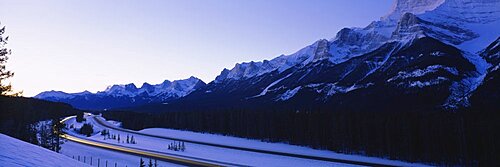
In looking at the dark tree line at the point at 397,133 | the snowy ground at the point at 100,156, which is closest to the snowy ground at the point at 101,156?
the snowy ground at the point at 100,156

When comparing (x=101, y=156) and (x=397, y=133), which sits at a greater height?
(x=397, y=133)

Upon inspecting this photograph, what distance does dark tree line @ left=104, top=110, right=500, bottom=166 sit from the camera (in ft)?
214

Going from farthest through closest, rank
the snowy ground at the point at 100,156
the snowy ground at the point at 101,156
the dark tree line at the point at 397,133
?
the dark tree line at the point at 397,133 → the snowy ground at the point at 100,156 → the snowy ground at the point at 101,156

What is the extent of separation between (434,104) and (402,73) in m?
48.8

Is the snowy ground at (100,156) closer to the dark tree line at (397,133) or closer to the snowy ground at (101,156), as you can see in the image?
the snowy ground at (101,156)

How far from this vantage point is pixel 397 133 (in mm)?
74250

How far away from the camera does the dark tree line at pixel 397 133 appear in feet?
214

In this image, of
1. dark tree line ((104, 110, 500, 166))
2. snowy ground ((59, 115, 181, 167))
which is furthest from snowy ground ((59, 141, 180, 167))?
dark tree line ((104, 110, 500, 166))

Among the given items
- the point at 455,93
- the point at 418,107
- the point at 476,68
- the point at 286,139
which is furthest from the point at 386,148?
the point at 476,68

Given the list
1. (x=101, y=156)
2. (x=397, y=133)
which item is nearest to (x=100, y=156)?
(x=101, y=156)

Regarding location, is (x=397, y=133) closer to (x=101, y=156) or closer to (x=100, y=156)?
(x=101, y=156)

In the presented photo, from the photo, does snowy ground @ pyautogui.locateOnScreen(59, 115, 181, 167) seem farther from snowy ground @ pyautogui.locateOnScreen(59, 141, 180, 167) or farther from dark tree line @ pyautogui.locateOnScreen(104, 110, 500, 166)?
dark tree line @ pyautogui.locateOnScreen(104, 110, 500, 166)

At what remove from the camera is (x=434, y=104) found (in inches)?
5418

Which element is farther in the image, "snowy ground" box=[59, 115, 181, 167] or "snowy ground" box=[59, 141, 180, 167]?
"snowy ground" box=[59, 115, 181, 167]
